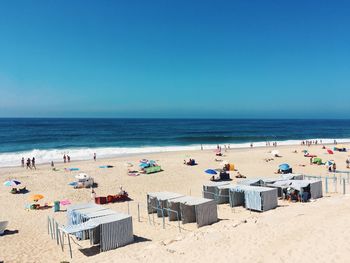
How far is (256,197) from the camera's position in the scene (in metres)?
17.3

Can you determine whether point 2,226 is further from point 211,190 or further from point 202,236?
point 211,190

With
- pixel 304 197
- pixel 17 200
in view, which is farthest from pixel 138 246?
pixel 17 200

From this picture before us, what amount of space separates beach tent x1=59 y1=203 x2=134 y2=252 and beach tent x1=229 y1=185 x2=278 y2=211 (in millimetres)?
7206

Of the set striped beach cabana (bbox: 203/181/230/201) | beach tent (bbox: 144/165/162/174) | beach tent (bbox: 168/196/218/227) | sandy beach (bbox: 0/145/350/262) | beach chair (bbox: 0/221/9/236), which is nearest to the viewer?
sandy beach (bbox: 0/145/350/262)

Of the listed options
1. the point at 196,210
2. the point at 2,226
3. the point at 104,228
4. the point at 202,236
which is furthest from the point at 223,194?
the point at 2,226

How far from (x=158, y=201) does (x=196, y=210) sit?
2.79m

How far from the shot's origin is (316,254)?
29.4 feet

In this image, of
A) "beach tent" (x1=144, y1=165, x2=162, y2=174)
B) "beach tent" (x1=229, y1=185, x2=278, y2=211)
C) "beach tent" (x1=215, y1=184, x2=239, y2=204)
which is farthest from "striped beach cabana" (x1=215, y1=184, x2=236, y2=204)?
"beach tent" (x1=144, y1=165, x2=162, y2=174)

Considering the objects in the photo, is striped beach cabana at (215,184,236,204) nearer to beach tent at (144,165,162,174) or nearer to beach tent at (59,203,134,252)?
beach tent at (59,203,134,252)

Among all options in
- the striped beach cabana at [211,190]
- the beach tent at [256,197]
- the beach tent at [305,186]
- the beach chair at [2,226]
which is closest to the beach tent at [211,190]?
the striped beach cabana at [211,190]

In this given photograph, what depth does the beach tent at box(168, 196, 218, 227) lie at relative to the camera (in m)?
14.9

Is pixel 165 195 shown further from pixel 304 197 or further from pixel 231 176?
pixel 231 176

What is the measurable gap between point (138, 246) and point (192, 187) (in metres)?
11.6

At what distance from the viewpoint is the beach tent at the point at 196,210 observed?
1490cm
